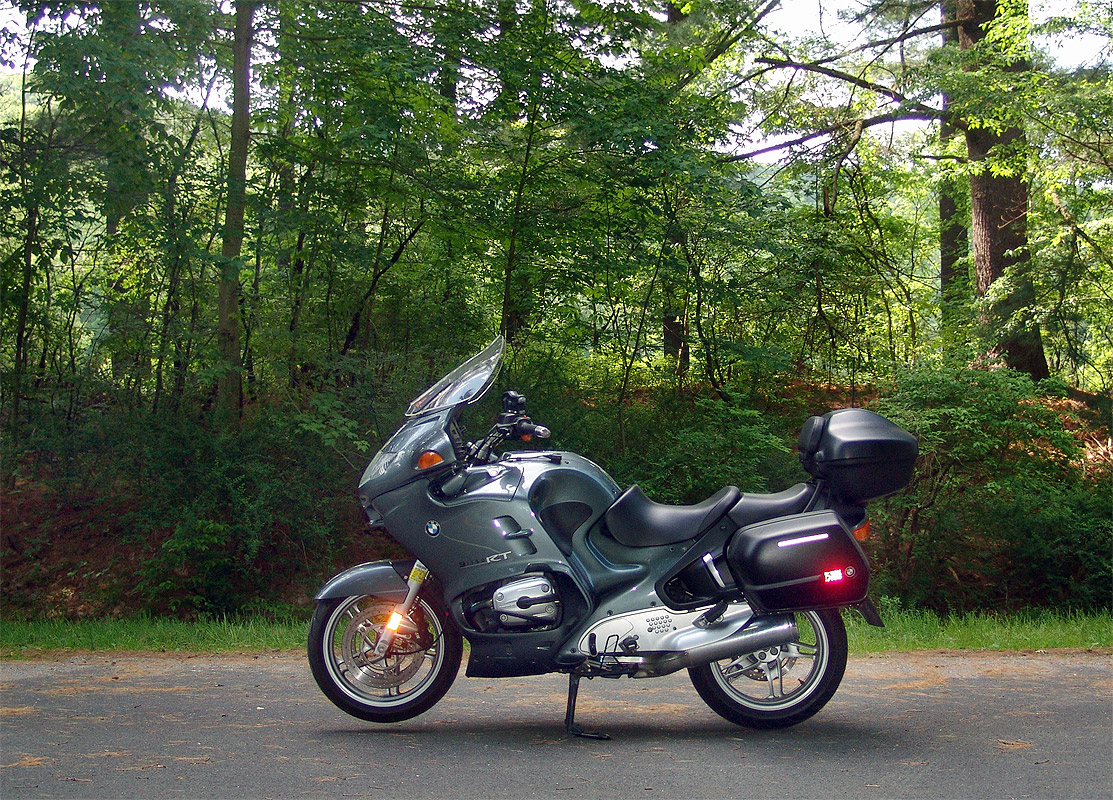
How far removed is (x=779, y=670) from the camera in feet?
15.0

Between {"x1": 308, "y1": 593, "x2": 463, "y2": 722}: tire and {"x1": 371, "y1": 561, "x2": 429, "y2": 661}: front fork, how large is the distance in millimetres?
30

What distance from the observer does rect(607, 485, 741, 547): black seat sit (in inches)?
181

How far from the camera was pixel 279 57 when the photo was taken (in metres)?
11.0

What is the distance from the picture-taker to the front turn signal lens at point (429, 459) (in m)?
4.63

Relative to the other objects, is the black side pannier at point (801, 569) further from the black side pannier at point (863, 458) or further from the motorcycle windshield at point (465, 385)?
the motorcycle windshield at point (465, 385)

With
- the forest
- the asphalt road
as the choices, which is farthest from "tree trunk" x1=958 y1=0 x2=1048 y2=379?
the asphalt road

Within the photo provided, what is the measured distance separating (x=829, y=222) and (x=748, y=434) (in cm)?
432

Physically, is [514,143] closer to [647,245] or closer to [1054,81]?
[647,245]

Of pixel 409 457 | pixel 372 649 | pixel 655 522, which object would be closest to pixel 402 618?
pixel 372 649

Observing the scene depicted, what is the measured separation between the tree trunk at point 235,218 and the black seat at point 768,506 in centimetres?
745

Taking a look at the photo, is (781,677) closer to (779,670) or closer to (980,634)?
(779,670)

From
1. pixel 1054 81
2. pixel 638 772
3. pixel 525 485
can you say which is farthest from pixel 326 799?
pixel 1054 81

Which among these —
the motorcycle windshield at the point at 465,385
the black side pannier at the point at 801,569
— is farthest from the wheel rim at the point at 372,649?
the black side pannier at the point at 801,569

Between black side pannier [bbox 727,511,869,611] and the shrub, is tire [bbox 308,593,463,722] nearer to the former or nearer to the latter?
black side pannier [bbox 727,511,869,611]
